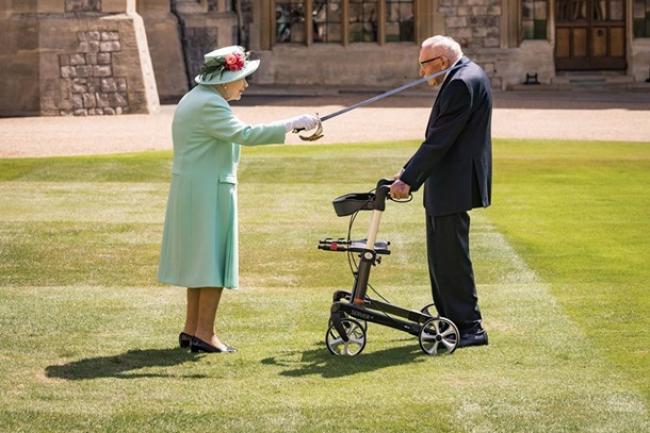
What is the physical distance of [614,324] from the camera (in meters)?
8.77

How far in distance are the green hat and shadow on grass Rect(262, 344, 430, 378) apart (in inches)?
56.4

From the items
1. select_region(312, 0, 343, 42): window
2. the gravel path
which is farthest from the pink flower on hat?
select_region(312, 0, 343, 42): window

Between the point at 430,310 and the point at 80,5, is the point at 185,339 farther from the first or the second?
the point at 80,5

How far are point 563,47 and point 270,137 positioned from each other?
2689cm

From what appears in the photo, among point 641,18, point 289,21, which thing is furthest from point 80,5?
point 641,18

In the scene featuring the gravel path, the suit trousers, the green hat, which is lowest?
the gravel path

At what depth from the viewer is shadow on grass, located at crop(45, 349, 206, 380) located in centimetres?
767

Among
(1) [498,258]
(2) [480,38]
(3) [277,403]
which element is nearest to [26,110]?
(2) [480,38]

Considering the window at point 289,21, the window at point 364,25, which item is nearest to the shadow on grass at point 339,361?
the window at point 364,25

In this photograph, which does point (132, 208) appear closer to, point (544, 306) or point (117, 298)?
point (117, 298)

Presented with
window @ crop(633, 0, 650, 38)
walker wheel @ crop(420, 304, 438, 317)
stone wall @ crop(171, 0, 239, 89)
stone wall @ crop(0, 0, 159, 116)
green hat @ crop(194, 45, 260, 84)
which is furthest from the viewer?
window @ crop(633, 0, 650, 38)

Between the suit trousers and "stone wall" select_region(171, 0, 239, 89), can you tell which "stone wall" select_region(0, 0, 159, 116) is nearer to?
"stone wall" select_region(171, 0, 239, 89)

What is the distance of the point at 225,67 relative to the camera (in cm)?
820

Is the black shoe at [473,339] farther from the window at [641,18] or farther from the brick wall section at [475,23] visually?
the window at [641,18]
